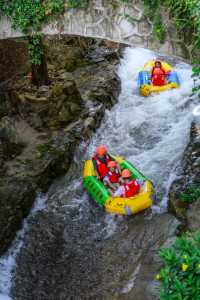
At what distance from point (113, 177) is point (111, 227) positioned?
107 cm

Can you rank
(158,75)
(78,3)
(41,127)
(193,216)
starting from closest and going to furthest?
(78,3) < (193,216) < (41,127) < (158,75)

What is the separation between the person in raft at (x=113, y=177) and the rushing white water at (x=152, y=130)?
0.79 m

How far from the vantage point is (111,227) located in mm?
8977

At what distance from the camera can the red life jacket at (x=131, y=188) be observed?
29.9 ft

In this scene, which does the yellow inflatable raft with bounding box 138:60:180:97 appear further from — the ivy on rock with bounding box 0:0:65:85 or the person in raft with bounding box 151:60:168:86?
the ivy on rock with bounding box 0:0:65:85

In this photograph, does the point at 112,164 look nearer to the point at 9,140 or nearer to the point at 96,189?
the point at 96,189

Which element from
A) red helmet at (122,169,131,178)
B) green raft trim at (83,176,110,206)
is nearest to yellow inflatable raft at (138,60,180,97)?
green raft trim at (83,176,110,206)

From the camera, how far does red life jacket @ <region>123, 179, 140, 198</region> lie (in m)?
9.12

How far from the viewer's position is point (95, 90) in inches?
484

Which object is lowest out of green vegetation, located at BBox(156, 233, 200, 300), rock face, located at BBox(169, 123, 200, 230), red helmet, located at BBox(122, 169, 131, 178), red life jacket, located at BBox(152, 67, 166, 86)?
red helmet, located at BBox(122, 169, 131, 178)

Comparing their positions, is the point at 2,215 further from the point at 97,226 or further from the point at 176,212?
the point at 176,212

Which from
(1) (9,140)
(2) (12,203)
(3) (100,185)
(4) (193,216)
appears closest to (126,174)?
(3) (100,185)

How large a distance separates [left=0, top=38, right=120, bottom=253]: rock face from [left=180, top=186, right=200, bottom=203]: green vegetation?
3025 mm

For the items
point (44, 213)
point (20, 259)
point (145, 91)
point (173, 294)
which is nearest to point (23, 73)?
point (145, 91)
